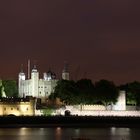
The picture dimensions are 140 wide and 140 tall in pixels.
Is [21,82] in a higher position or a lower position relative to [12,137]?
higher

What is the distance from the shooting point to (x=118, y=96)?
12562 centimetres

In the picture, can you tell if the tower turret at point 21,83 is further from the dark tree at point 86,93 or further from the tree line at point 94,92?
the dark tree at point 86,93

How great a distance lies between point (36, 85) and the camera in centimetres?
15612

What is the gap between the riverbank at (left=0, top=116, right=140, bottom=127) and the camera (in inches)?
4377

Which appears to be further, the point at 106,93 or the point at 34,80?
the point at 34,80

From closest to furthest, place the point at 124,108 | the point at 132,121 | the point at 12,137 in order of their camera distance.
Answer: the point at 12,137
the point at 132,121
the point at 124,108

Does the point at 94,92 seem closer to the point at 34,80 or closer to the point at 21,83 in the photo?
the point at 34,80

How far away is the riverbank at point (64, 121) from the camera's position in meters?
111

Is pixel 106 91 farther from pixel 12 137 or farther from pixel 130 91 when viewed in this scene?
pixel 12 137

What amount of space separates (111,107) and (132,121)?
10.0 meters

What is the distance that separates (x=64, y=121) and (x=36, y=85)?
142 feet

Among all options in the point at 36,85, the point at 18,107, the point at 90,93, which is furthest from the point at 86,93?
the point at 36,85

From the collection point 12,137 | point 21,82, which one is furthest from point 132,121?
point 21,82

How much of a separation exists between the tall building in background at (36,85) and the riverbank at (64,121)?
127ft
